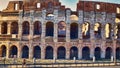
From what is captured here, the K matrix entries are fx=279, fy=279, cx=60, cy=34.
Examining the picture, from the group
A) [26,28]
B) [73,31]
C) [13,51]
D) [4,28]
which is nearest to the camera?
[13,51]

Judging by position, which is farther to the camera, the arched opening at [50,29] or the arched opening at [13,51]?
the arched opening at [50,29]

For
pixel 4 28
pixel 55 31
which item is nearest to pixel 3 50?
pixel 4 28

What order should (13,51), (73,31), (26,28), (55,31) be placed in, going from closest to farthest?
(55,31) < (13,51) < (73,31) < (26,28)

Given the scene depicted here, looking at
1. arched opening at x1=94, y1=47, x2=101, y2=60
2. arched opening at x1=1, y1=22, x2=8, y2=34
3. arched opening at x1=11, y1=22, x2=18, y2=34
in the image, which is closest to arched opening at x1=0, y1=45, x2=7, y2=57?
arched opening at x1=1, y1=22, x2=8, y2=34

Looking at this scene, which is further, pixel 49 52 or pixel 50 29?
pixel 50 29

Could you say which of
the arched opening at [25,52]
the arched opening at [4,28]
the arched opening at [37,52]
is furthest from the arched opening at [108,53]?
the arched opening at [4,28]

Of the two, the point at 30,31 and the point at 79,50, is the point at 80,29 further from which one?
the point at 30,31

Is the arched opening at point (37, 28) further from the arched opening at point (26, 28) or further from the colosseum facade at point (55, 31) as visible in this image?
the arched opening at point (26, 28)

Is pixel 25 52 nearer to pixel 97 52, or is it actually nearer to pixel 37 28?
pixel 37 28

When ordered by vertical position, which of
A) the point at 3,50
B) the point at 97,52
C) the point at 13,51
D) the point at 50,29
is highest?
the point at 50,29

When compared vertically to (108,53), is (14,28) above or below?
above

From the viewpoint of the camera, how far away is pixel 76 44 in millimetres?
37688

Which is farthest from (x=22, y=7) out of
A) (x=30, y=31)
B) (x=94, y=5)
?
(x=94, y=5)

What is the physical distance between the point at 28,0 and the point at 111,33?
41.9ft
